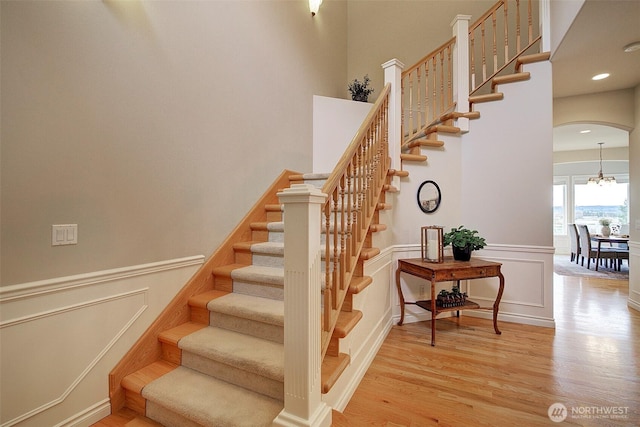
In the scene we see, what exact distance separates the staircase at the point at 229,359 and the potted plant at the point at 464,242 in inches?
44.2

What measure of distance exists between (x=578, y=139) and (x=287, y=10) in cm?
702

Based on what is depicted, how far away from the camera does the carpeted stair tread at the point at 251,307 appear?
1.80m

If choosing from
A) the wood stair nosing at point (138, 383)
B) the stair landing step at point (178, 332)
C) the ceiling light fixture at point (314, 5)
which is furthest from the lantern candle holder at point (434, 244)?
the ceiling light fixture at point (314, 5)

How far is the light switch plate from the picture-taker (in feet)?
4.74

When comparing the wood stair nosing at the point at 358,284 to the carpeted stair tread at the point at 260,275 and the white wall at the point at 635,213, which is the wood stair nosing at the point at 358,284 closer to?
the carpeted stair tread at the point at 260,275

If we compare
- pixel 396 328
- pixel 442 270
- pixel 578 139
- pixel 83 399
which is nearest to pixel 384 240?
pixel 442 270

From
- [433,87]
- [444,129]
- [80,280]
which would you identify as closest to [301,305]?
[80,280]

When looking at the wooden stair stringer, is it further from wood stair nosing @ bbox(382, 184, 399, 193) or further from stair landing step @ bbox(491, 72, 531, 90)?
stair landing step @ bbox(491, 72, 531, 90)

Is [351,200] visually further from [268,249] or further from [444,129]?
[444,129]

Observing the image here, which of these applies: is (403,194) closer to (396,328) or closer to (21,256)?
(396,328)

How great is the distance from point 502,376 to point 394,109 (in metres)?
2.44

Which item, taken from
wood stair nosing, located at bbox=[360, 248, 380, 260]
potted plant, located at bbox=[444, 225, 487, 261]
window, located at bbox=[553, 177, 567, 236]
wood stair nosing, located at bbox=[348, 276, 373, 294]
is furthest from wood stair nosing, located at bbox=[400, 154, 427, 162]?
window, located at bbox=[553, 177, 567, 236]

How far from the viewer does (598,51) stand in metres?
2.74

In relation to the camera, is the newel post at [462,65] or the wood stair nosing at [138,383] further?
the newel post at [462,65]
